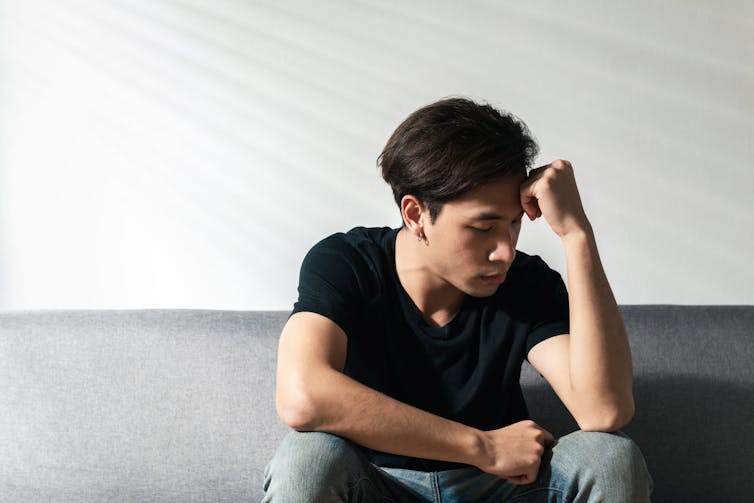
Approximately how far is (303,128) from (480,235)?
84 cm

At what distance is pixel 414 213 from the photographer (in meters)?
1.56

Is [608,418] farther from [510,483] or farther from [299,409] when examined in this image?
[299,409]

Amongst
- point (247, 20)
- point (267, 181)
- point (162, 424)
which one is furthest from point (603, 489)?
point (247, 20)

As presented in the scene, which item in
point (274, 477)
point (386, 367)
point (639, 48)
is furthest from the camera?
point (639, 48)

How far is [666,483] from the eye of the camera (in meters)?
1.77

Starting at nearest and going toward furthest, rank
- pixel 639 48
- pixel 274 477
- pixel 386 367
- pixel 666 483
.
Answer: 1. pixel 274 477
2. pixel 386 367
3. pixel 666 483
4. pixel 639 48

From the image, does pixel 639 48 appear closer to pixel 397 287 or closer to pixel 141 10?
pixel 397 287

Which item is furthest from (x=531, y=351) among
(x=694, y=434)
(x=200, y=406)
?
(x=200, y=406)

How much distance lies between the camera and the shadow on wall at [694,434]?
1.77 m

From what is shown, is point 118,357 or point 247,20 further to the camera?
point 247,20

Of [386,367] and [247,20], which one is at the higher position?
[247,20]

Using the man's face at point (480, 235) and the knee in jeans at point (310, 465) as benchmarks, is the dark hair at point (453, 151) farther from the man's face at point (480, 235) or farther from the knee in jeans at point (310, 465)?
the knee in jeans at point (310, 465)

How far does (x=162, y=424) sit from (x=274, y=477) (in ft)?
1.96

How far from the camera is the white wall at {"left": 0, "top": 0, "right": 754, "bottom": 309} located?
213cm
